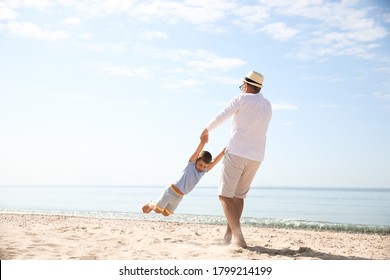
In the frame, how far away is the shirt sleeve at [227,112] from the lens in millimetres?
4996

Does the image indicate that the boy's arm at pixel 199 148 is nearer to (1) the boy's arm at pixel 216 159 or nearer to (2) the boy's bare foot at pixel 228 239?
(1) the boy's arm at pixel 216 159

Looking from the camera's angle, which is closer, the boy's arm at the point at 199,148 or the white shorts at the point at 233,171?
the white shorts at the point at 233,171

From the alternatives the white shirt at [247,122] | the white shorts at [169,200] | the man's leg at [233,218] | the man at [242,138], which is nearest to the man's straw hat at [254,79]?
the man at [242,138]

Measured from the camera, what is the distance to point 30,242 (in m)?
5.28

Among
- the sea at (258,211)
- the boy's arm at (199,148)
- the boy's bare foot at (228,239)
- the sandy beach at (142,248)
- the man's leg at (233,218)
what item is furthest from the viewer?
the sea at (258,211)

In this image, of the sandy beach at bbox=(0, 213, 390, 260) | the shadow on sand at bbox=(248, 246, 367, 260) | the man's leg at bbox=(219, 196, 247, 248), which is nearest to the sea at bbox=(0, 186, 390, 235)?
the sandy beach at bbox=(0, 213, 390, 260)

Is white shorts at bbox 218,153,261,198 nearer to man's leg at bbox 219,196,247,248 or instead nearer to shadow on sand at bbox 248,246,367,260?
man's leg at bbox 219,196,247,248

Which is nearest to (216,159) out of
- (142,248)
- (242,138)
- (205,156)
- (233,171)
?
(205,156)

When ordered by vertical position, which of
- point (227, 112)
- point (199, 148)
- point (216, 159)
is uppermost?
point (227, 112)

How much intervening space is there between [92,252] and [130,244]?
0.80 m

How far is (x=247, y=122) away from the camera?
16.4ft

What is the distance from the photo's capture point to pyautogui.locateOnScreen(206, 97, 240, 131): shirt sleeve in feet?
16.4

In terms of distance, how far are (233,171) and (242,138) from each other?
0.48 m

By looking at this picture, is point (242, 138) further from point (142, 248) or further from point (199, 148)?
point (142, 248)
